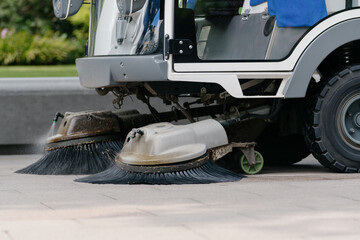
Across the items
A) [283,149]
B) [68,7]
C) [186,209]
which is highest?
[68,7]

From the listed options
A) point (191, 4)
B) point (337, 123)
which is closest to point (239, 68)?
point (191, 4)

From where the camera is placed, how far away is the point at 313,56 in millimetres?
7199

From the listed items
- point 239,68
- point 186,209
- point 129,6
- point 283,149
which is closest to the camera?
point 186,209

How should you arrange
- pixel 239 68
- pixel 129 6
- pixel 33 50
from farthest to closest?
pixel 33 50, pixel 239 68, pixel 129 6

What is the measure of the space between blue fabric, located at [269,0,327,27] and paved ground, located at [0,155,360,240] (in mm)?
1191

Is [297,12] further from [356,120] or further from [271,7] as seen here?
[356,120]

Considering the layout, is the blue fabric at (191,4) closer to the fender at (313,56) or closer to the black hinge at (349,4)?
the fender at (313,56)

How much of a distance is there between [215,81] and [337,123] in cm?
106

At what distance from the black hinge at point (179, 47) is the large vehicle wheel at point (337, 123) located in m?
1.10

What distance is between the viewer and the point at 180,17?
23.2ft

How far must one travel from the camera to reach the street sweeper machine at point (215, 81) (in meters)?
6.98

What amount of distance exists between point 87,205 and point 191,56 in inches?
71.8

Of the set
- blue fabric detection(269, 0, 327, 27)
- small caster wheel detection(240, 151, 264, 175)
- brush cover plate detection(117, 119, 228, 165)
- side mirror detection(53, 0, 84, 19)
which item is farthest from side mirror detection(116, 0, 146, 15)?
small caster wheel detection(240, 151, 264, 175)

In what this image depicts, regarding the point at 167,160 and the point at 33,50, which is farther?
the point at 33,50
